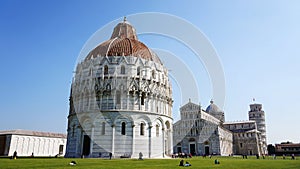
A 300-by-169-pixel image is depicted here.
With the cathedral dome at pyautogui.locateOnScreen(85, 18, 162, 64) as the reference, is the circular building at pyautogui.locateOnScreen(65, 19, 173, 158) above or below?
below

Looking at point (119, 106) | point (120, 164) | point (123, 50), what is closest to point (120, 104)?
point (119, 106)

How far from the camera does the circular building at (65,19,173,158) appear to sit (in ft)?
116

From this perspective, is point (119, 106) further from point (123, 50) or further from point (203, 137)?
point (203, 137)

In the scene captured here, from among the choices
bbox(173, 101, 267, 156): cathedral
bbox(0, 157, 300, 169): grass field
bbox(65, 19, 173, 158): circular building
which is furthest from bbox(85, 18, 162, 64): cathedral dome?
bbox(173, 101, 267, 156): cathedral

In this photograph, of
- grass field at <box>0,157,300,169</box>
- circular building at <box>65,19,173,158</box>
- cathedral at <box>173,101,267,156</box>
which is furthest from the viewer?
cathedral at <box>173,101,267,156</box>

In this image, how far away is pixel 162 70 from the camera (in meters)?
42.5

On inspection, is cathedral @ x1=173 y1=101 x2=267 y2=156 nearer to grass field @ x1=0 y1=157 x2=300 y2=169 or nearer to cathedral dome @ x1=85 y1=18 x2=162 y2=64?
cathedral dome @ x1=85 y1=18 x2=162 y2=64

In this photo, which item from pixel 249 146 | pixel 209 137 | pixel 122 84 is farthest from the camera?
pixel 249 146

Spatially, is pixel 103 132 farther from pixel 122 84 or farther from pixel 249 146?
pixel 249 146

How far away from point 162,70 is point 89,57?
12602 millimetres

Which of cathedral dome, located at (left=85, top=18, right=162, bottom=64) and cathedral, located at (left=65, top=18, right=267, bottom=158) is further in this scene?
cathedral dome, located at (left=85, top=18, right=162, bottom=64)

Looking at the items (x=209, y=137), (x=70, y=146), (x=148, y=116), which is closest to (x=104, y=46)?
(x=148, y=116)

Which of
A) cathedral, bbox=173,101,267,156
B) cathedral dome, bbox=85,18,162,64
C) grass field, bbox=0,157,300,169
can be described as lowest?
grass field, bbox=0,157,300,169

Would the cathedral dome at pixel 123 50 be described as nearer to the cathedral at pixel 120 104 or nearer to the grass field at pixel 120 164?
the cathedral at pixel 120 104
